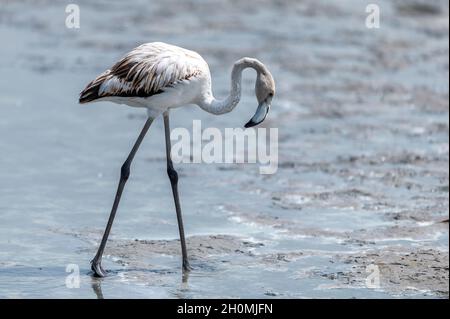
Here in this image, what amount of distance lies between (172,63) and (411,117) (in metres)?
6.81

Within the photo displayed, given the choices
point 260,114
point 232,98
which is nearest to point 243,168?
point 232,98

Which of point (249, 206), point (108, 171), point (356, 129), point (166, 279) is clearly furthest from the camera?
point (356, 129)

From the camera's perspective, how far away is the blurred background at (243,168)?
33.3 feet

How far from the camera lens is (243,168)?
13.7 metres

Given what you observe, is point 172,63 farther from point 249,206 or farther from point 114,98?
point 249,206

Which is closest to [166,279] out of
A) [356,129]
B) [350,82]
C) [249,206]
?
[249,206]

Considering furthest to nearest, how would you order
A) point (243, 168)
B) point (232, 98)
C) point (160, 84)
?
1. point (243, 168)
2. point (232, 98)
3. point (160, 84)

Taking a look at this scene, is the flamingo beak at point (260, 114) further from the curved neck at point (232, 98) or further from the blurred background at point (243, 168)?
the blurred background at point (243, 168)

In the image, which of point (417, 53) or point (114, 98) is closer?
point (114, 98)

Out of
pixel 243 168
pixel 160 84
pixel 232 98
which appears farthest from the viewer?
pixel 243 168

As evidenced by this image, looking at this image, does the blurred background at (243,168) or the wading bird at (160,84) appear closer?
the wading bird at (160,84)

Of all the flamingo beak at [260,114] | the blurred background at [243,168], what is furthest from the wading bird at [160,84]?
the blurred background at [243,168]

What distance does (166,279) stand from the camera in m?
9.88

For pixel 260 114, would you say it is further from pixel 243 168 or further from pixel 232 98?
pixel 243 168
